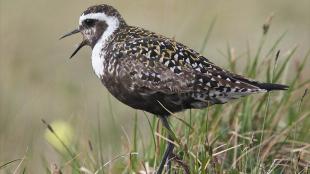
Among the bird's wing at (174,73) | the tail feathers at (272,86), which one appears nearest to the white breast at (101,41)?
the bird's wing at (174,73)

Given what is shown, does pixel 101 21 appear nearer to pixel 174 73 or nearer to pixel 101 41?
pixel 101 41

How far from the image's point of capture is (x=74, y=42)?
13.5m

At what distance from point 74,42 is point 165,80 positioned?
291 inches

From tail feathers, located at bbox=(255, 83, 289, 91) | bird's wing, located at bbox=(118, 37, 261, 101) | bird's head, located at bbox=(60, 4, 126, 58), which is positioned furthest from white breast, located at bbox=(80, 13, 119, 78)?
tail feathers, located at bbox=(255, 83, 289, 91)

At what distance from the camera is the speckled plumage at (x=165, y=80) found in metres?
6.27

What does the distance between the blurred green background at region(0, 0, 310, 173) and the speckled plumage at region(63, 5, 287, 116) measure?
12.5 feet

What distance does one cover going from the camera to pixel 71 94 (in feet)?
37.7

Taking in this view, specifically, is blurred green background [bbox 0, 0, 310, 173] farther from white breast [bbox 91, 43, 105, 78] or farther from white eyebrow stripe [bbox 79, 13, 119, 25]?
white breast [bbox 91, 43, 105, 78]

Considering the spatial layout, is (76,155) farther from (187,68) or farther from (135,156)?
(187,68)

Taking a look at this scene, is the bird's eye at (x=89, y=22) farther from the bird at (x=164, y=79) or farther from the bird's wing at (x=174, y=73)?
the bird's wing at (x=174, y=73)

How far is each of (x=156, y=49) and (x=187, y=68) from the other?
10.4 inches

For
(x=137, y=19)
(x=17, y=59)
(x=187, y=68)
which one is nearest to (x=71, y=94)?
(x=17, y=59)

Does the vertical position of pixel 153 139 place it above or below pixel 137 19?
below

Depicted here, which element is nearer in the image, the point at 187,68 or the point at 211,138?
the point at 187,68
